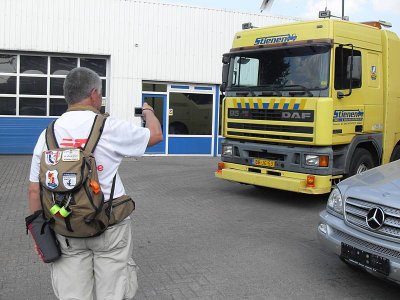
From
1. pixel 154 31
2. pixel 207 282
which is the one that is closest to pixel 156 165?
pixel 154 31

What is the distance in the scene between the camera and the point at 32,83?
15555 mm

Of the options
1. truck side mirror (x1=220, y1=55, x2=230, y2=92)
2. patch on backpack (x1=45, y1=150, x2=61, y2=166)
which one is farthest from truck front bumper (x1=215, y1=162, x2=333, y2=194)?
patch on backpack (x1=45, y1=150, x2=61, y2=166)

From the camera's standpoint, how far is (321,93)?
7.69 metres

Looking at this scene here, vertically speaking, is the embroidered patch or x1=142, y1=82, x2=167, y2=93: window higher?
x1=142, y1=82, x2=167, y2=93: window

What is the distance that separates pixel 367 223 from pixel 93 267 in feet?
8.37

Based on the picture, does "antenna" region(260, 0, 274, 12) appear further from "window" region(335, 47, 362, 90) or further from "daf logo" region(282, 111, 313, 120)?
"daf logo" region(282, 111, 313, 120)

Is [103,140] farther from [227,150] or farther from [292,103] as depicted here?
[227,150]

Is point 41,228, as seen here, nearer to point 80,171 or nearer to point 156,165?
point 80,171

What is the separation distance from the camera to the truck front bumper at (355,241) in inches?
158

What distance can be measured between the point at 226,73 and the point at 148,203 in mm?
2870

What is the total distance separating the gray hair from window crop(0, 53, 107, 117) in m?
12.8

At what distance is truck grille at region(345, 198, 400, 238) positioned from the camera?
4086mm

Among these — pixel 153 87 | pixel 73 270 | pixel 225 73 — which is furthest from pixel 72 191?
pixel 153 87

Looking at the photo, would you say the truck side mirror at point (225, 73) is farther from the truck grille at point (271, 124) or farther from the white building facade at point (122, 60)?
the white building facade at point (122, 60)
